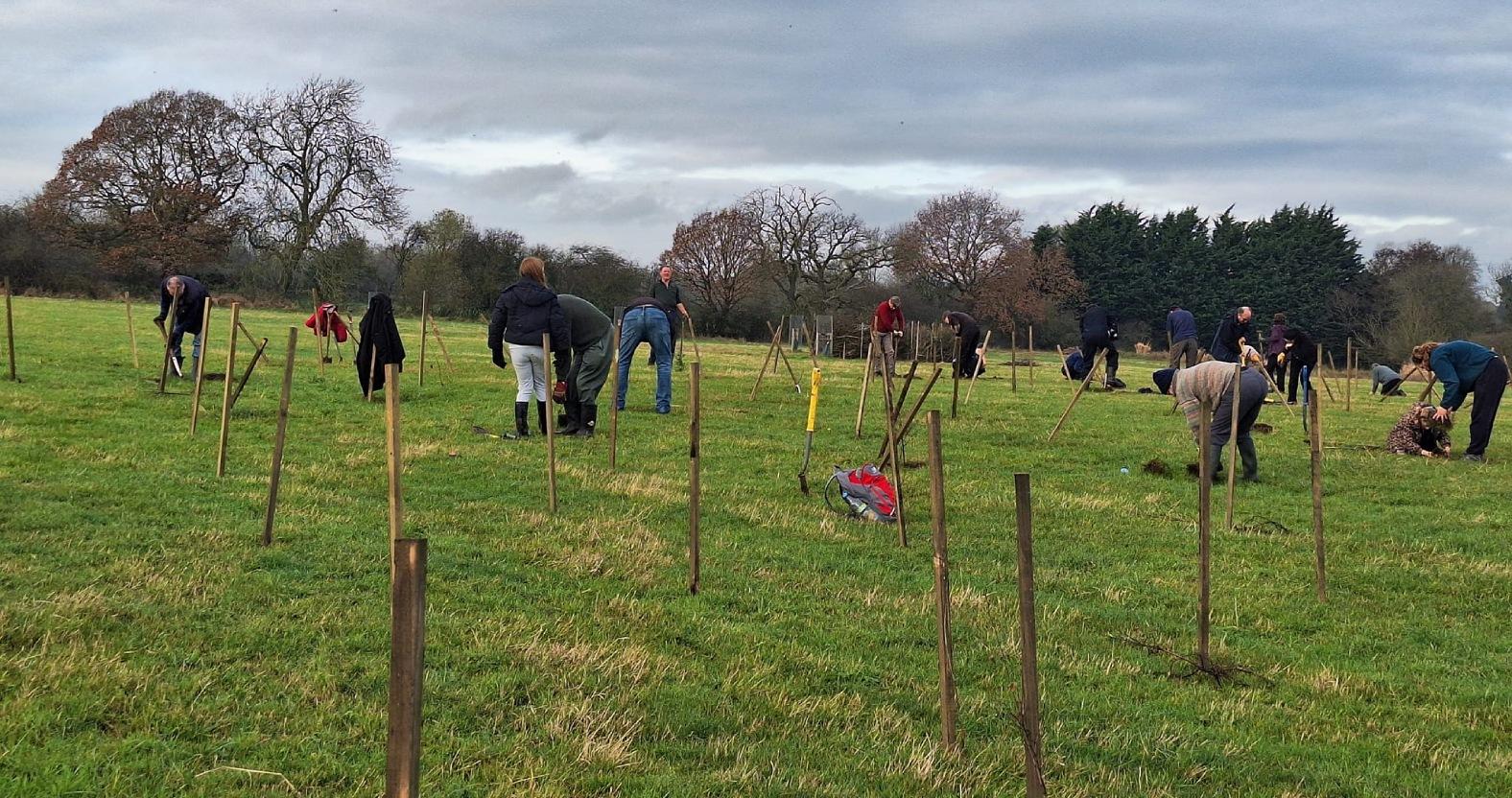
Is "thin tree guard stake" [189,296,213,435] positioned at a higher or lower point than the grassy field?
higher

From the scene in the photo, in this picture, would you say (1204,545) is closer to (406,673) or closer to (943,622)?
(943,622)

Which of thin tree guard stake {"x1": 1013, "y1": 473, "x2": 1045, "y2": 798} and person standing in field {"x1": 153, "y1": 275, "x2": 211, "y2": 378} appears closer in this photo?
thin tree guard stake {"x1": 1013, "y1": 473, "x2": 1045, "y2": 798}

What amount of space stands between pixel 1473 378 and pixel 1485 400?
35cm

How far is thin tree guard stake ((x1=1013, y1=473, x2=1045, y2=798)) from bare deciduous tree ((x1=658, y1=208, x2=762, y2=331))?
44878 mm

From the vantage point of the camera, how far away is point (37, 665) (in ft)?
13.5

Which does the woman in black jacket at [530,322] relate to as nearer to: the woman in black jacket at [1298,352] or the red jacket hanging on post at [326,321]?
the red jacket hanging on post at [326,321]

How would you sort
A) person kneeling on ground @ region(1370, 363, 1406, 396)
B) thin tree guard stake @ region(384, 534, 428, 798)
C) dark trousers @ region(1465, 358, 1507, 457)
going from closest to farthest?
thin tree guard stake @ region(384, 534, 428, 798) < dark trousers @ region(1465, 358, 1507, 457) < person kneeling on ground @ region(1370, 363, 1406, 396)

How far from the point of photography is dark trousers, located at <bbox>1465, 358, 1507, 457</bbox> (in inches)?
487

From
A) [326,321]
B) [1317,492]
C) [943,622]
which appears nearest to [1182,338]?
[1317,492]

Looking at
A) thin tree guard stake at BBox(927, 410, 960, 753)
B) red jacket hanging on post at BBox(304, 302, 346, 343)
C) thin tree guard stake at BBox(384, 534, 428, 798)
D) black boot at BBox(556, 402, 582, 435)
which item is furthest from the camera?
red jacket hanging on post at BBox(304, 302, 346, 343)

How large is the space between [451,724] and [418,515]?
3.72 meters

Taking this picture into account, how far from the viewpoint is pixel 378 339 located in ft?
A: 42.5

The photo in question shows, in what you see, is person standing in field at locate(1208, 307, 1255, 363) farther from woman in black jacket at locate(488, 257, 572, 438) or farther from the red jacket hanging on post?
the red jacket hanging on post

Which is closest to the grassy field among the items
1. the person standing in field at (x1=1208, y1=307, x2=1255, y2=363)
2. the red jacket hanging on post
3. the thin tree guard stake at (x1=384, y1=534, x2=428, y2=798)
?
the thin tree guard stake at (x1=384, y1=534, x2=428, y2=798)
